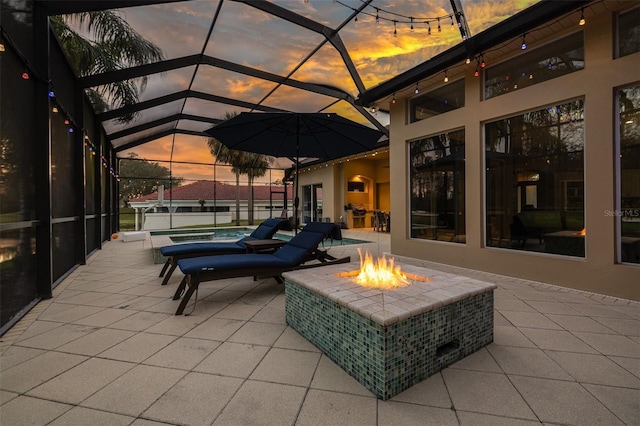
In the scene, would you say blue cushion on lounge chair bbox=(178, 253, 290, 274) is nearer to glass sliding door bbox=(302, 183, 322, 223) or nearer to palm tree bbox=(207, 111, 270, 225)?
glass sliding door bbox=(302, 183, 322, 223)

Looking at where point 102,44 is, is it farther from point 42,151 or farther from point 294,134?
point 294,134

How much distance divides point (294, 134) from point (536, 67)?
3812 mm

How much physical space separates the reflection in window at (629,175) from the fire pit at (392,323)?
8.64 ft

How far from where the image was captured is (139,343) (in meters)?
2.38

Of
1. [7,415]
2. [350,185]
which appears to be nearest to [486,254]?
[7,415]

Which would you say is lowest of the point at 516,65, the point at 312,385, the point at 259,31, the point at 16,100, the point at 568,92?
the point at 312,385

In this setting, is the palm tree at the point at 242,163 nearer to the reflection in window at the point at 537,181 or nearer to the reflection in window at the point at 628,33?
the reflection in window at the point at 537,181

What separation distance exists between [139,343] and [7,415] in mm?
849

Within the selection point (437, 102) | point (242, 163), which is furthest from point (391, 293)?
point (242, 163)

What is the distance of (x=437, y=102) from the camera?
18.8 ft

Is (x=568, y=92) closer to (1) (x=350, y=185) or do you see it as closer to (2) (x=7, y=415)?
(2) (x=7, y=415)

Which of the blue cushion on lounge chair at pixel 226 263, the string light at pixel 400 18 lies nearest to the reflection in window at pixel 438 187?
the string light at pixel 400 18

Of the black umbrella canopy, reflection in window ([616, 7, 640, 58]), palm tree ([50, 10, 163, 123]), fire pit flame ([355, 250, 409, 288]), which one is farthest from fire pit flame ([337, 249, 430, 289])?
palm tree ([50, 10, 163, 123])

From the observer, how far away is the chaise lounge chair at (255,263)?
10.0 ft
